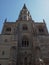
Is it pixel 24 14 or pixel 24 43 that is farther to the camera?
pixel 24 14

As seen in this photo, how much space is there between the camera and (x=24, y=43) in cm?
3897

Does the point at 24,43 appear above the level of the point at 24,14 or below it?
below

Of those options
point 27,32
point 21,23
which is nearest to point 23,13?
point 21,23

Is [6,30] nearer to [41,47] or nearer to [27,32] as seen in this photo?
[27,32]

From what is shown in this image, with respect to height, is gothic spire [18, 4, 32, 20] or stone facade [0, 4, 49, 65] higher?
gothic spire [18, 4, 32, 20]

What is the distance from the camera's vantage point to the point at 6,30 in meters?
42.6

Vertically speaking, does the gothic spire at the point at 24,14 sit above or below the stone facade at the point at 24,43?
above

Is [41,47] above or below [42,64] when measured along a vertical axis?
above

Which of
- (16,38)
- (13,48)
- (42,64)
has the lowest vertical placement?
(42,64)

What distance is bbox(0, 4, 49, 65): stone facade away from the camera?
3466 cm

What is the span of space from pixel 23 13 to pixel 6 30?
22.2ft

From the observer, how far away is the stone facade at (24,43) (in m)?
34.7

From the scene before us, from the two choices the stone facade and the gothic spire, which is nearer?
the stone facade

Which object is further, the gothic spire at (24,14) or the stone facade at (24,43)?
the gothic spire at (24,14)
